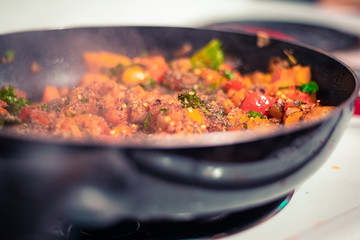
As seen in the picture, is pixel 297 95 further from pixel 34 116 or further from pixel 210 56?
pixel 34 116

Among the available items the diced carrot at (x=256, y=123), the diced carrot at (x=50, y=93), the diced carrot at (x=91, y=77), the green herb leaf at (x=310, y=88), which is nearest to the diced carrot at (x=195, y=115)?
the diced carrot at (x=256, y=123)

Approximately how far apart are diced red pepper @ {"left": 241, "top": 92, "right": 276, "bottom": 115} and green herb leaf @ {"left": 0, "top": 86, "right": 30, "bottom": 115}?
968 millimetres

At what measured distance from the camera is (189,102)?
1.55 metres

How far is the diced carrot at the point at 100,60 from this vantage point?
7.18ft

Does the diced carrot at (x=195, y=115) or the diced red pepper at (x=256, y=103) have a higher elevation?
the diced red pepper at (x=256, y=103)

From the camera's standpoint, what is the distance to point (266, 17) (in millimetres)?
4559

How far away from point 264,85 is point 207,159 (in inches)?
45.4

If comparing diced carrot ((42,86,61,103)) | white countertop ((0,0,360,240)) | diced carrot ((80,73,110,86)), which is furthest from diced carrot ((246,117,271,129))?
diced carrot ((42,86,61,103))

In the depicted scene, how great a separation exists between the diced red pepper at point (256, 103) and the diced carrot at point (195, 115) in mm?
329

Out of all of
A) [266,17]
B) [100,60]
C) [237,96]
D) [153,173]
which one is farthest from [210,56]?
[266,17]

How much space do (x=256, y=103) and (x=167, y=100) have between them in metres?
0.45

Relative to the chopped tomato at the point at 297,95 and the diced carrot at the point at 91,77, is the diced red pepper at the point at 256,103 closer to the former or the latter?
the chopped tomato at the point at 297,95

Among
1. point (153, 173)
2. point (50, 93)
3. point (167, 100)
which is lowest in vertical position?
point (153, 173)

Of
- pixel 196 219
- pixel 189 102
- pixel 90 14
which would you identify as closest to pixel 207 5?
pixel 90 14
